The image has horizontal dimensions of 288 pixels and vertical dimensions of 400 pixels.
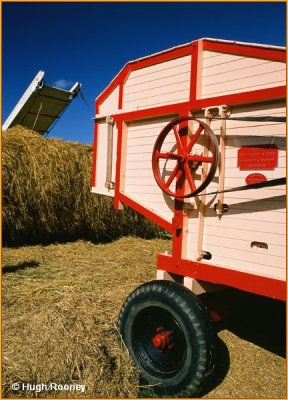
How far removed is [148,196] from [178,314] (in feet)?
4.81

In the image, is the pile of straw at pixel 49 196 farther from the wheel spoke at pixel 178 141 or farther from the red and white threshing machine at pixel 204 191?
the wheel spoke at pixel 178 141

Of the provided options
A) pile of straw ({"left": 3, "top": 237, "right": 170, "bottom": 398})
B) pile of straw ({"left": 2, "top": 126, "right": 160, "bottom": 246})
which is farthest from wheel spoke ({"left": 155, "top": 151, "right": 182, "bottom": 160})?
pile of straw ({"left": 2, "top": 126, "right": 160, "bottom": 246})

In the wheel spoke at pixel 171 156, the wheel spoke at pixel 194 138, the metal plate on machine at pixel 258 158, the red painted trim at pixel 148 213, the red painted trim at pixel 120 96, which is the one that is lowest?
the red painted trim at pixel 148 213

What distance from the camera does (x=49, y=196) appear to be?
851 cm

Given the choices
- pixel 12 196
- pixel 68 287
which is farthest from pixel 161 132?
pixel 12 196

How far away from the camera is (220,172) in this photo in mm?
3447

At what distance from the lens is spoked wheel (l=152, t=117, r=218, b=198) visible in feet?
11.2

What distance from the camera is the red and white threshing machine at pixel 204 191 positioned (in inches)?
122

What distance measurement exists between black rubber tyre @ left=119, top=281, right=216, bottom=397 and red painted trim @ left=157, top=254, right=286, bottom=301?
8.9 inches

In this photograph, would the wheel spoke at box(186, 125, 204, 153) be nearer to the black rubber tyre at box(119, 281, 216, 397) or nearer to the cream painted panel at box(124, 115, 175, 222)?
the cream painted panel at box(124, 115, 175, 222)

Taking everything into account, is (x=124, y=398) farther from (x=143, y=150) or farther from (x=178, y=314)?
(x=143, y=150)

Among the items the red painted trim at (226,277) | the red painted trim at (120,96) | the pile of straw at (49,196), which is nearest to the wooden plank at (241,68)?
the red painted trim at (120,96)

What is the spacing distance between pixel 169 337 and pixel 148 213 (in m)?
1.37

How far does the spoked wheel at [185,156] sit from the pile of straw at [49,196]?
493 centimetres
